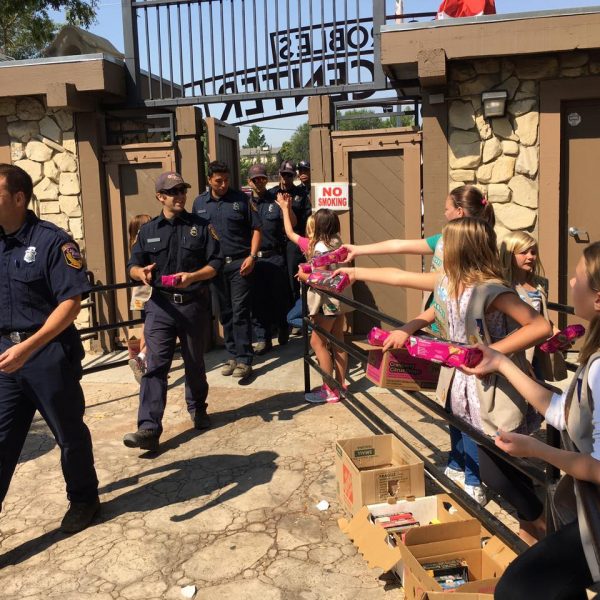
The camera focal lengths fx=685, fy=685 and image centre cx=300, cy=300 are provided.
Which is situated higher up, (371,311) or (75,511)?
(371,311)

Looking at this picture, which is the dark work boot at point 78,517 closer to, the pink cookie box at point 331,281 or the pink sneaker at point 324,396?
the pink cookie box at point 331,281

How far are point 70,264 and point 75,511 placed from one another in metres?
1.40

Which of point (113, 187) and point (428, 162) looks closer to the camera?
point (428, 162)

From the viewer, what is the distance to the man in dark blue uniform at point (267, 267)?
25.1ft

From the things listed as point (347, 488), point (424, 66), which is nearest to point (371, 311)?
point (347, 488)

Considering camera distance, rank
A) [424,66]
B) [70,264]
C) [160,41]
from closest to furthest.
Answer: [70,264]
[424,66]
[160,41]

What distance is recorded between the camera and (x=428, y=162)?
6.84 meters

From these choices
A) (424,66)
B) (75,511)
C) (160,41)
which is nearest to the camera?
(75,511)

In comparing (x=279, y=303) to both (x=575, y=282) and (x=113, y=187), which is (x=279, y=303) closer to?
(x=113, y=187)

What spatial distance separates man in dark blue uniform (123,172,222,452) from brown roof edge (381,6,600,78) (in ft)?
8.97

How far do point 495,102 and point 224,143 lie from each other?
3.12 metres

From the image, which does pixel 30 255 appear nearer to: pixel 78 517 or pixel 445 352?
pixel 78 517

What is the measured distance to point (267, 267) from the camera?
7.73 m

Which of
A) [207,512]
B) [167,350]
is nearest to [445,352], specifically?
[207,512]
